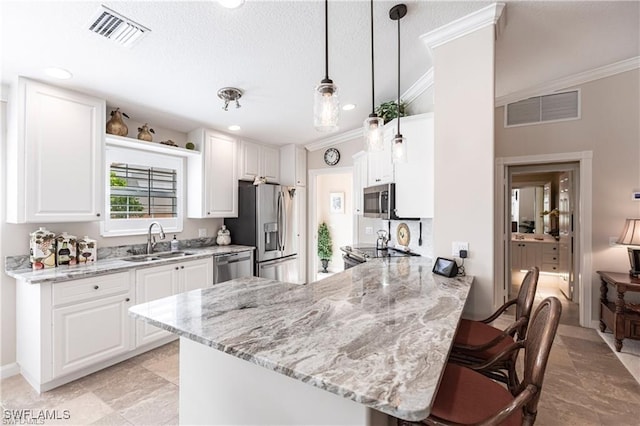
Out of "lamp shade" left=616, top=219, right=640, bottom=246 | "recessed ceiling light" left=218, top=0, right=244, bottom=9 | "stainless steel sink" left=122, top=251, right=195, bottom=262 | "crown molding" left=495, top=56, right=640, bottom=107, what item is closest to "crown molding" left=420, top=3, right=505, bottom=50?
"recessed ceiling light" left=218, top=0, right=244, bottom=9

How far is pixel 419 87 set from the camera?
2992mm

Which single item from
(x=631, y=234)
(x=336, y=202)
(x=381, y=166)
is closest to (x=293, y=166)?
(x=336, y=202)

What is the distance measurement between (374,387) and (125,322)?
111 inches

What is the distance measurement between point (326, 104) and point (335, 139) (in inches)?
137

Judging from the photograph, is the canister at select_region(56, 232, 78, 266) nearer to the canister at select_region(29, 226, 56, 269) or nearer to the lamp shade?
the canister at select_region(29, 226, 56, 269)

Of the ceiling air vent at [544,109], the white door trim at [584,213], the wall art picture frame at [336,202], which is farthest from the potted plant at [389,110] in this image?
the wall art picture frame at [336,202]

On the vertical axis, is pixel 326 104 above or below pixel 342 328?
above

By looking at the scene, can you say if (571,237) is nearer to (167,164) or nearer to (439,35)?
(439,35)

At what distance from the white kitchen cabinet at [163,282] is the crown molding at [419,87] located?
298 centimetres

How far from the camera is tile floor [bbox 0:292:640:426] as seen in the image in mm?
2025

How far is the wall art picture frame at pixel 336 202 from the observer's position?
6.47 metres

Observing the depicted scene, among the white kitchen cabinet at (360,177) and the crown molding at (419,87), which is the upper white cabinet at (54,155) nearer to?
the white kitchen cabinet at (360,177)

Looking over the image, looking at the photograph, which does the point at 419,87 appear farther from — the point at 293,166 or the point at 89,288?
the point at 89,288

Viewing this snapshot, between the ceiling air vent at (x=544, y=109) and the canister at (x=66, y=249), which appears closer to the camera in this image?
the canister at (x=66, y=249)
